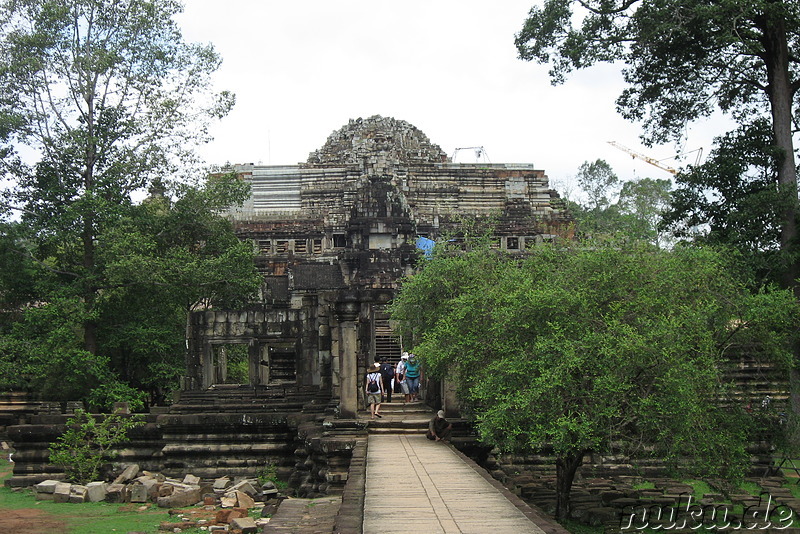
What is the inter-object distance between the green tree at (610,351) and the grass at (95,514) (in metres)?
5.44

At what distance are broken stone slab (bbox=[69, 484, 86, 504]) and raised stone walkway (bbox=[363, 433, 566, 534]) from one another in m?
6.35

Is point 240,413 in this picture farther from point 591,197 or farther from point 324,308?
point 591,197

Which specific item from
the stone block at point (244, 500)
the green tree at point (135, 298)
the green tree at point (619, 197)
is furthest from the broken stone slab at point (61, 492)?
the green tree at point (619, 197)

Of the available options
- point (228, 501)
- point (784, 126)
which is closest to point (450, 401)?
point (228, 501)

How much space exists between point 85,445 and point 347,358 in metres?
6.81

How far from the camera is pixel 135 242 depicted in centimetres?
2395

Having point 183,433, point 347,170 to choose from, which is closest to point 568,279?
point 183,433

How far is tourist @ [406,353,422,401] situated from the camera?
19578 millimetres

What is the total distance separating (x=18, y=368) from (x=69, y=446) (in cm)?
503

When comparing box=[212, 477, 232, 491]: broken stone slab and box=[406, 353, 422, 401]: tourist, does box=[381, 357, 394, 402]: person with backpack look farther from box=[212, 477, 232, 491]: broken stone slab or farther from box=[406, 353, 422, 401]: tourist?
box=[212, 477, 232, 491]: broken stone slab

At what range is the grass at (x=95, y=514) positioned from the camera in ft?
49.3

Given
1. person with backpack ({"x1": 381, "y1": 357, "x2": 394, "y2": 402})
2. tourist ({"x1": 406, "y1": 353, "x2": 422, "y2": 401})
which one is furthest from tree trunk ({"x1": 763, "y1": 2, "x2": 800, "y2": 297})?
person with backpack ({"x1": 381, "y1": 357, "x2": 394, "y2": 402})

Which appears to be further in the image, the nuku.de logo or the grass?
the grass

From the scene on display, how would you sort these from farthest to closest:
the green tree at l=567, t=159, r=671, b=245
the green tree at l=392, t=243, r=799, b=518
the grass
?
the green tree at l=567, t=159, r=671, b=245
the grass
the green tree at l=392, t=243, r=799, b=518
